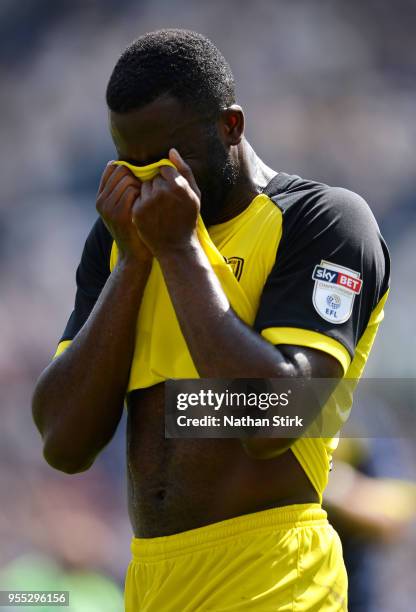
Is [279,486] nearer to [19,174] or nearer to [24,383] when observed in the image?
[24,383]

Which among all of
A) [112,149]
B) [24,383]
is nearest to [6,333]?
[24,383]

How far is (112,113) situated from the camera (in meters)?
2.56

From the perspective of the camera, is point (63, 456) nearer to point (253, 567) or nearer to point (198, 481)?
point (198, 481)

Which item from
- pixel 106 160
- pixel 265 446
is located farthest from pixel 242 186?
pixel 106 160

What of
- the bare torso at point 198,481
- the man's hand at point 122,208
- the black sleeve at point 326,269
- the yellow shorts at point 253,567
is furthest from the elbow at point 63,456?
the black sleeve at point 326,269

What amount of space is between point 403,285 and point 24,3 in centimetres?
297

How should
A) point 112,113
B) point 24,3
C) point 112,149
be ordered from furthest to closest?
point 24,3 < point 112,149 < point 112,113

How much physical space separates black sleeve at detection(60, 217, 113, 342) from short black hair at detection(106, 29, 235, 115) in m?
0.44

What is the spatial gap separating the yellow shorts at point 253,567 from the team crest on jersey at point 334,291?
468 millimetres

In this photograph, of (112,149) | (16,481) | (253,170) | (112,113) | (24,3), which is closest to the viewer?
(112,113)

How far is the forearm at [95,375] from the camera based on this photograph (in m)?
2.55

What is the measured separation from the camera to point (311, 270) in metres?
2.45

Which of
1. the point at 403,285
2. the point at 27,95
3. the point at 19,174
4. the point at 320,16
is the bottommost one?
the point at 403,285

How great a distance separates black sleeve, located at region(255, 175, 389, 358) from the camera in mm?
2403
